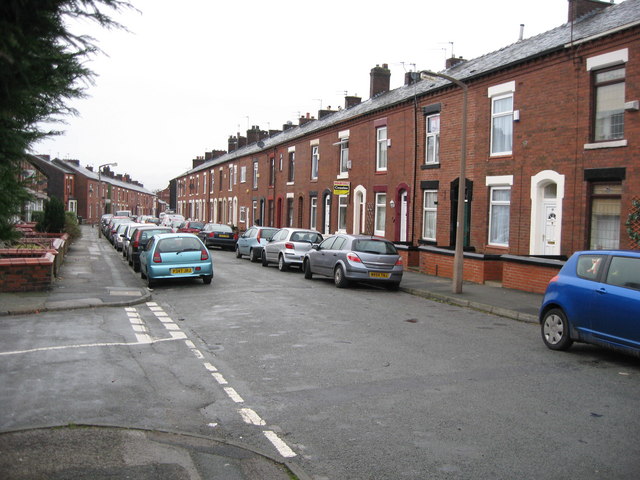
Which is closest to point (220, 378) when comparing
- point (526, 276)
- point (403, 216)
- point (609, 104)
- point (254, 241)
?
point (526, 276)

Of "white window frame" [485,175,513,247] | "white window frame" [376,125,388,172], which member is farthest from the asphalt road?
"white window frame" [376,125,388,172]

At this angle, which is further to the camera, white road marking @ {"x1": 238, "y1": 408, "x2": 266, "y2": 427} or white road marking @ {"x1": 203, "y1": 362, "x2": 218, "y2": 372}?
white road marking @ {"x1": 203, "y1": 362, "x2": 218, "y2": 372}

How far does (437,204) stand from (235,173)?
33537mm

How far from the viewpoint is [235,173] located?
53656 mm

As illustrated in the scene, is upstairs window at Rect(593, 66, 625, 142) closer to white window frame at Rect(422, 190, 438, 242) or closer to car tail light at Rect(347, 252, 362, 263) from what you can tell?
car tail light at Rect(347, 252, 362, 263)

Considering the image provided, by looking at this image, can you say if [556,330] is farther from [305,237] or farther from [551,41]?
[305,237]

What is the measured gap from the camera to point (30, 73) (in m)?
3.55

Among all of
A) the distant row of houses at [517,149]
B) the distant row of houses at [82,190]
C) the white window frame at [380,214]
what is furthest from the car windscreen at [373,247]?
the distant row of houses at [82,190]

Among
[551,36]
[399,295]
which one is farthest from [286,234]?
[551,36]

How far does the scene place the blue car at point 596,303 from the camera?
315 inches

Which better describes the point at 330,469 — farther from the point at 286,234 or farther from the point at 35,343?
the point at 286,234

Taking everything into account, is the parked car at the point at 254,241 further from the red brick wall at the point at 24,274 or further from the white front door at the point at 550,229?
the white front door at the point at 550,229

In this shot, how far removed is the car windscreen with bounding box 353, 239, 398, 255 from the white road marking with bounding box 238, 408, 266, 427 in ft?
37.7

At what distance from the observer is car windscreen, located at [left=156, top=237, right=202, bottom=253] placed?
1744cm
